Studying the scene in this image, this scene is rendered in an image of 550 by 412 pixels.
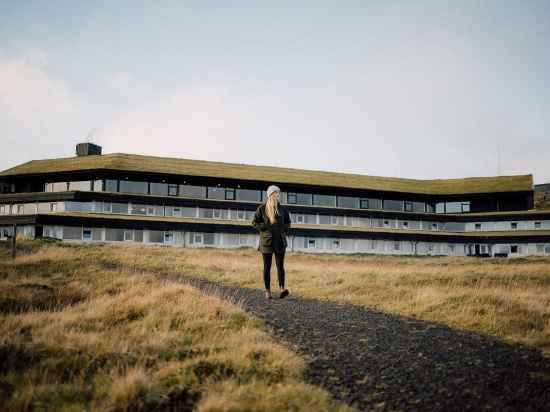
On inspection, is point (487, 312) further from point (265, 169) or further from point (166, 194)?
point (265, 169)

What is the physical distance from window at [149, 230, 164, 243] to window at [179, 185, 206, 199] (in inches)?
251

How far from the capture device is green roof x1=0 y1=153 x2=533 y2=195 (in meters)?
48.3

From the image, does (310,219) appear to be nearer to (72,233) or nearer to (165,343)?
(72,233)

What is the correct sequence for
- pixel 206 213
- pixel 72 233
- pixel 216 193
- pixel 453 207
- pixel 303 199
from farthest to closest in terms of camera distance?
pixel 453 207, pixel 303 199, pixel 216 193, pixel 206 213, pixel 72 233

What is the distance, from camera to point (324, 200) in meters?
55.2

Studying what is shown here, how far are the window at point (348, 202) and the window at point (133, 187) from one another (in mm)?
24334

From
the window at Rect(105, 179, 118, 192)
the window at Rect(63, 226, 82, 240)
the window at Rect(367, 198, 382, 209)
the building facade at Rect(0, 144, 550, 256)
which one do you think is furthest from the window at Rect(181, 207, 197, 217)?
the window at Rect(367, 198, 382, 209)

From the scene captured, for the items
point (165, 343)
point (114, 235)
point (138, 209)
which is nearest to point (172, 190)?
point (138, 209)

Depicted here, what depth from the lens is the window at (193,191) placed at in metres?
49.9

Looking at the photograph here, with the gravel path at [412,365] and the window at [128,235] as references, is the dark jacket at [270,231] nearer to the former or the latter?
the gravel path at [412,365]

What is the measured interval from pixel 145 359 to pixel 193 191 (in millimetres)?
44913

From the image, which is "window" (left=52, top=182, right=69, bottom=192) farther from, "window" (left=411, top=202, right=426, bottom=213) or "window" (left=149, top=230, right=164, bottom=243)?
"window" (left=411, top=202, right=426, bottom=213)

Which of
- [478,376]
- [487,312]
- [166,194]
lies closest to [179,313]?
[478,376]

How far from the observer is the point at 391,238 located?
53.2 meters
